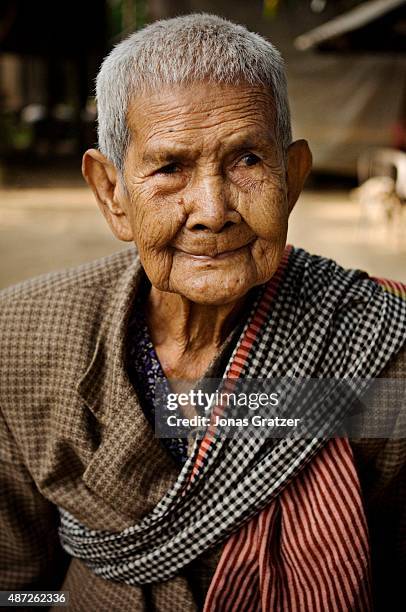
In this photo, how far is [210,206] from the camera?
41.7 inches

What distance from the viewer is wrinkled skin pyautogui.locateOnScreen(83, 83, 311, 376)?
1044mm

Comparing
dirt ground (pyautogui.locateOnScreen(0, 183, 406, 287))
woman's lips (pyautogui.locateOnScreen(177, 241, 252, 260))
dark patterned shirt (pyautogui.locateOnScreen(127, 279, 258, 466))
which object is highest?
woman's lips (pyautogui.locateOnScreen(177, 241, 252, 260))

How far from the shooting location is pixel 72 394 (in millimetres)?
1311

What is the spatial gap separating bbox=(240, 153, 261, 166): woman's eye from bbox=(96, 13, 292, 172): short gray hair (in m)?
0.07

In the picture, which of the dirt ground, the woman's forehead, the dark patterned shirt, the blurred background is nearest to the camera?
the woman's forehead

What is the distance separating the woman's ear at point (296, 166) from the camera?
1.21m

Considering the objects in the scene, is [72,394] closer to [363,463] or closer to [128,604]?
[128,604]

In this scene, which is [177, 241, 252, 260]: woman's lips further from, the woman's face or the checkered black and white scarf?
the checkered black and white scarf

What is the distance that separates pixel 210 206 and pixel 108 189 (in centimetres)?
28

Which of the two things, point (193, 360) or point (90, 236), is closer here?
point (193, 360)

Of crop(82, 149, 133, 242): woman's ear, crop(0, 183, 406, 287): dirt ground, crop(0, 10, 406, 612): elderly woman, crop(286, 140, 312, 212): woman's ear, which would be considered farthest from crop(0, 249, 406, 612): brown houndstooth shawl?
crop(0, 183, 406, 287): dirt ground

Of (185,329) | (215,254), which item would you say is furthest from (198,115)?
(185,329)

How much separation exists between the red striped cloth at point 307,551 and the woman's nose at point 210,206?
47cm

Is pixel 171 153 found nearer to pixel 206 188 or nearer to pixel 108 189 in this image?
pixel 206 188
